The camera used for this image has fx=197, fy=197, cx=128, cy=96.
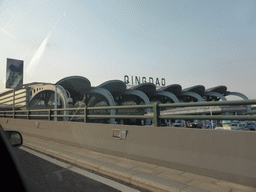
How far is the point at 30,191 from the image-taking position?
1179 millimetres

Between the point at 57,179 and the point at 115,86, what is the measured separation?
6666 centimetres

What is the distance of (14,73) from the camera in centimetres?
1680

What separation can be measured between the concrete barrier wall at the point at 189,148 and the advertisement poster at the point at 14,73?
1260cm

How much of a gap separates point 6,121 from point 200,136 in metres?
15.7

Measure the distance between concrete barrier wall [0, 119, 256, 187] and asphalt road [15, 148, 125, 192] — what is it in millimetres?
1564

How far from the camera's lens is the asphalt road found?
3.76 m

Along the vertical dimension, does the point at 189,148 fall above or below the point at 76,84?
below

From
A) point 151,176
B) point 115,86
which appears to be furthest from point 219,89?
point 151,176

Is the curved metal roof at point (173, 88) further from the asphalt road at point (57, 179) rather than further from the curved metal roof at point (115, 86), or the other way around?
the asphalt road at point (57, 179)

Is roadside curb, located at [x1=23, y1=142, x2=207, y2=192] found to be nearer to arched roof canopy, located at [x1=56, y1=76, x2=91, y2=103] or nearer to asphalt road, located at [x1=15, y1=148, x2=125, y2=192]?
asphalt road, located at [x1=15, y1=148, x2=125, y2=192]

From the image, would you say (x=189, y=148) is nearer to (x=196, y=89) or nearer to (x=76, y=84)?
(x=76, y=84)

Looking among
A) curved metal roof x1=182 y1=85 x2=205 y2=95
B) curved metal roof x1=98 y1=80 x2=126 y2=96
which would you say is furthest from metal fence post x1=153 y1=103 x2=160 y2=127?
curved metal roof x1=182 y1=85 x2=205 y2=95

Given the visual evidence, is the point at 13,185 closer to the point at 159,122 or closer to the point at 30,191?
the point at 30,191

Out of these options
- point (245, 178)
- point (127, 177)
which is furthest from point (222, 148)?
point (127, 177)
